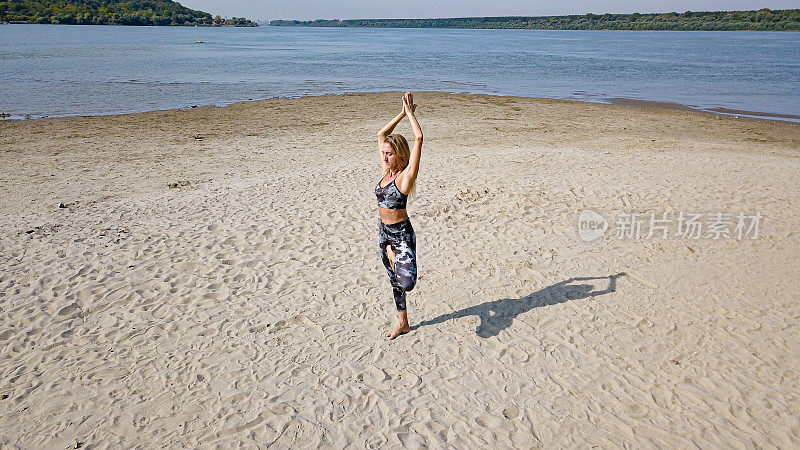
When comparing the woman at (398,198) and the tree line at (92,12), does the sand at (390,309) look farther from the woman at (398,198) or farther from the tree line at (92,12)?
the tree line at (92,12)

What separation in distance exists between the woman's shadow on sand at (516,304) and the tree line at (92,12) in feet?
446

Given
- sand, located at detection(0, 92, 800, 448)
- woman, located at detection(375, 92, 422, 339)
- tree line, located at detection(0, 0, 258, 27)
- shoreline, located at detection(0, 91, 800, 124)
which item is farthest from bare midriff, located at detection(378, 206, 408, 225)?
tree line, located at detection(0, 0, 258, 27)

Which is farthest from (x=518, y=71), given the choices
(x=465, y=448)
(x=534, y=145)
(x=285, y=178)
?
(x=465, y=448)

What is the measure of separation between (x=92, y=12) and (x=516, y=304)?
147610mm

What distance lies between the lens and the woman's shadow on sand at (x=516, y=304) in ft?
18.6

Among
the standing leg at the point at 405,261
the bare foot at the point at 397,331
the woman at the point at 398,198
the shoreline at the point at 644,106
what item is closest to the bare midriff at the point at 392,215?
the woman at the point at 398,198

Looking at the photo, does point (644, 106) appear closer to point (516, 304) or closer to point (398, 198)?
point (516, 304)

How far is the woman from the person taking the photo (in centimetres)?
448

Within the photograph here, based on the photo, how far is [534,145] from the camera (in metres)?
14.1

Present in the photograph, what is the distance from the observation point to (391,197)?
4.62m

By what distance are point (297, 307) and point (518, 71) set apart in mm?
37606

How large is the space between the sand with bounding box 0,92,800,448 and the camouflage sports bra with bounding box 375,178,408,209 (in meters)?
1.42

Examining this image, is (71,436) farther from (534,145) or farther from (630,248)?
(534,145)

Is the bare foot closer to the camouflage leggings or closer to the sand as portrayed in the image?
the sand
